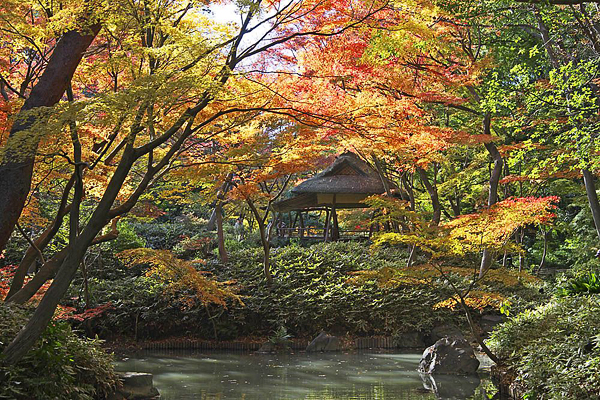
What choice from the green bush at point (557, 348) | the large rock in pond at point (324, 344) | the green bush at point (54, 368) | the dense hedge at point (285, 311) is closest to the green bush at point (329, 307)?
the dense hedge at point (285, 311)

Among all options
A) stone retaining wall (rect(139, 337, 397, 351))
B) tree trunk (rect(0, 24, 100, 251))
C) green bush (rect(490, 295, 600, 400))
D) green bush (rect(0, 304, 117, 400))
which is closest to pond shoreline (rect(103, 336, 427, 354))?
stone retaining wall (rect(139, 337, 397, 351))

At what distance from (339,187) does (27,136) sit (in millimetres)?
12762

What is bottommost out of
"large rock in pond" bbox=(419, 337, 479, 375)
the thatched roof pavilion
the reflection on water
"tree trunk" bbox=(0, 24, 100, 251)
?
the reflection on water

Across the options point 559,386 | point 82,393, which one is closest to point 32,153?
point 82,393

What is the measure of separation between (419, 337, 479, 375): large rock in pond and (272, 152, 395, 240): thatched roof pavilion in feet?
29.0

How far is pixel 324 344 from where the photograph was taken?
11.0 meters

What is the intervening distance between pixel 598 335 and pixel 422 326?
6.25 m

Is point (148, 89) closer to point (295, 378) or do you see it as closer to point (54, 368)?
point (54, 368)

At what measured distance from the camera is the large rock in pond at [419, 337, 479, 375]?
8.30m

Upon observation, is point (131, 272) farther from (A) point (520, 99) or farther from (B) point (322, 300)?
(A) point (520, 99)

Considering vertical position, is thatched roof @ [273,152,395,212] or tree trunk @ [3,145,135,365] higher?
thatched roof @ [273,152,395,212]

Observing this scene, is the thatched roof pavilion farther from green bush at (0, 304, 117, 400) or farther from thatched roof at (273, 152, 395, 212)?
green bush at (0, 304, 117, 400)

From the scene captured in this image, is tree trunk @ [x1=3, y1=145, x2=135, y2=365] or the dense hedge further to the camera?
the dense hedge

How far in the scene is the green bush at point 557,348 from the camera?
5215 mm
